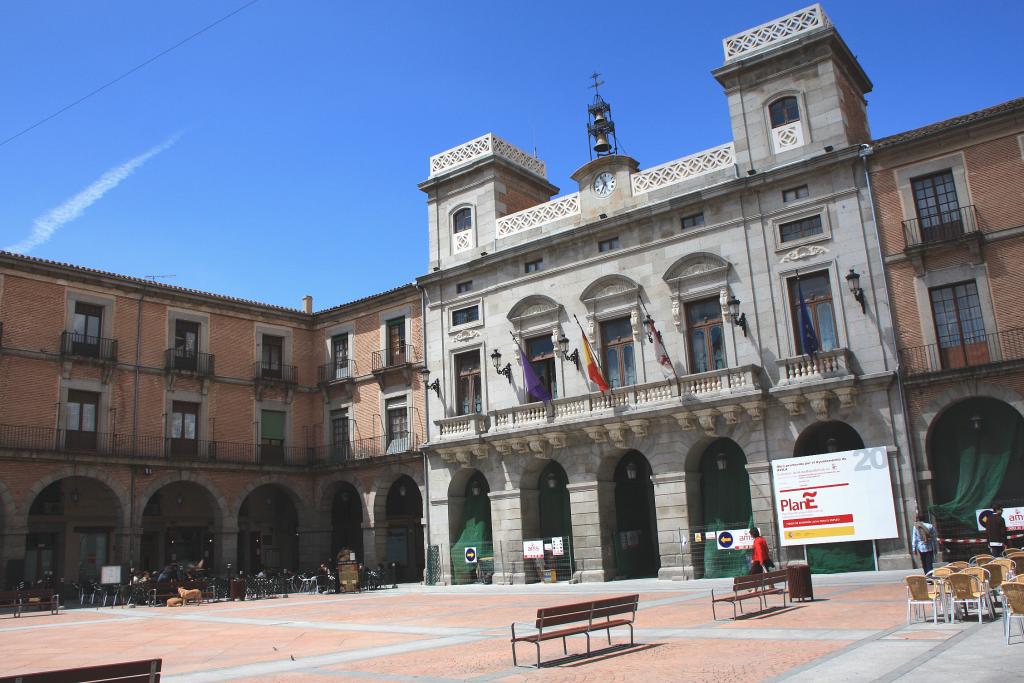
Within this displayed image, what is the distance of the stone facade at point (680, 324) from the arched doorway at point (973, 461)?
1.05m

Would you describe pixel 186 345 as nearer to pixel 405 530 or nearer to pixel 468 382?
pixel 405 530

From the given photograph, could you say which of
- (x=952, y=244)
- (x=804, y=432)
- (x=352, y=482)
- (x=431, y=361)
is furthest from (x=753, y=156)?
(x=352, y=482)

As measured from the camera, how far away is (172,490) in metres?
34.9

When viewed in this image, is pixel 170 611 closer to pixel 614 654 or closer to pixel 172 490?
pixel 172 490

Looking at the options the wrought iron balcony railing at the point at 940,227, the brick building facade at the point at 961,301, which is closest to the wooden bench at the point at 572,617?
the brick building facade at the point at 961,301

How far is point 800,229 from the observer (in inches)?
968

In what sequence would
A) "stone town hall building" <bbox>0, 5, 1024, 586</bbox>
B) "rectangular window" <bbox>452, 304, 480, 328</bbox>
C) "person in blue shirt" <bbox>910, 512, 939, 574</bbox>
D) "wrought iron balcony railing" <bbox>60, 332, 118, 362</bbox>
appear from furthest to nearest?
"rectangular window" <bbox>452, 304, 480, 328</bbox>, "wrought iron balcony railing" <bbox>60, 332, 118, 362</bbox>, "stone town hall building" <bbox>0, 5, 1024, 586</bbox>, "person in blue shirt" <bbox>910, 512, 939, 574</bbox>

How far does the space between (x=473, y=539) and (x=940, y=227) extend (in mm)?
17615

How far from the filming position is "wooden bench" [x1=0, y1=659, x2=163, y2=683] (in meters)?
6.77

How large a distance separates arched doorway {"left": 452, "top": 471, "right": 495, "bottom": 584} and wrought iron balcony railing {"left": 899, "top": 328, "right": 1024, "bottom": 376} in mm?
14576

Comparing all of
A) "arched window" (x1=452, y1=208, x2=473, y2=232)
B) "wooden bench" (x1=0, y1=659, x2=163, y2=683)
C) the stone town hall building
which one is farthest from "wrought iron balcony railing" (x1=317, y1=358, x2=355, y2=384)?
"wooden bench" (x1=0, y1=659, x2=163, y2=683)

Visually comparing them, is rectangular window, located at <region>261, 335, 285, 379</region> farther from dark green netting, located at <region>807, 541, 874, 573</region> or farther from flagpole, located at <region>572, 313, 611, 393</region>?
dark green netting, located at <region>807, 541, 874, 573</region>

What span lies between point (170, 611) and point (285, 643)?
1149 cm

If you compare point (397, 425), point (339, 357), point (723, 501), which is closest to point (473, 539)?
point (397, 425)
